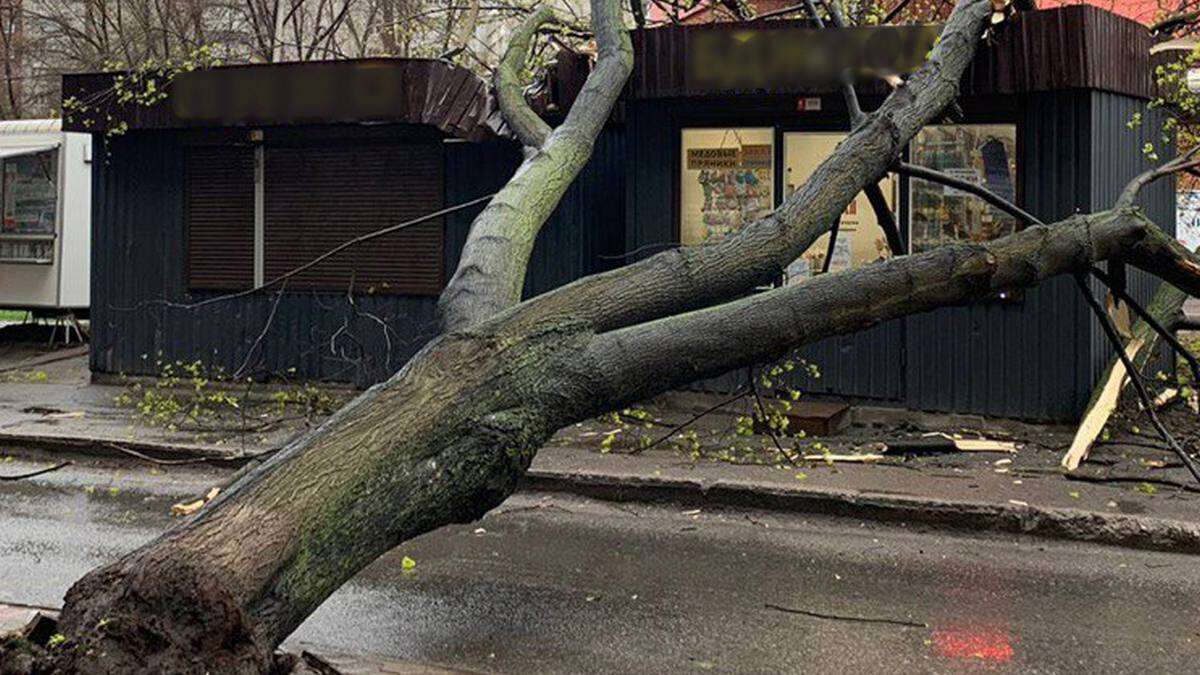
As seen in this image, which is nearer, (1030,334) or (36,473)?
(36,473)

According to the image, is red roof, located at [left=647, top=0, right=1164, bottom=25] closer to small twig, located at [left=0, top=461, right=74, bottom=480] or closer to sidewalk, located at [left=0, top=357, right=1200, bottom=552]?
sidewalk, located at [left=0, top=357, right=1200, bottom=552]

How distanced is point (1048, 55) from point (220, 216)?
8.81 metres

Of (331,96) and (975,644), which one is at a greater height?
(331,96)

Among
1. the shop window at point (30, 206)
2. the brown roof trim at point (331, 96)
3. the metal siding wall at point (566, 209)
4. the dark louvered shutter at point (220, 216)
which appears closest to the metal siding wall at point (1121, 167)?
the metal siding wall at point (566, 209)

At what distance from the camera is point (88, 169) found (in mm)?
15977

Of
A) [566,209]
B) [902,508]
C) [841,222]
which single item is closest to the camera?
[902,508]

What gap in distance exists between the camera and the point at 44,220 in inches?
618

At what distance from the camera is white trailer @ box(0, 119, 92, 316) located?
1560 cm

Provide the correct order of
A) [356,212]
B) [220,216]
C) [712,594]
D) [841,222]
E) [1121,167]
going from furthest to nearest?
[220,216] < [356,212] < [841,222] < [1121,167] < [712,594]

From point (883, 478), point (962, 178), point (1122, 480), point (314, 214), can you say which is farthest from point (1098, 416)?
point (314, 214)

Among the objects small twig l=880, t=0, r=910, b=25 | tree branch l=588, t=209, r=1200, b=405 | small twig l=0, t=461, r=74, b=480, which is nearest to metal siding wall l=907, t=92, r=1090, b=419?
small twig l=880, t=0, r=910, b=25

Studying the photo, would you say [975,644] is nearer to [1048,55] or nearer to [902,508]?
[902,508]

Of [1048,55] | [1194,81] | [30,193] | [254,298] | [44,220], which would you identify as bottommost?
[254,298]

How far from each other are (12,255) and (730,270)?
538 inches
